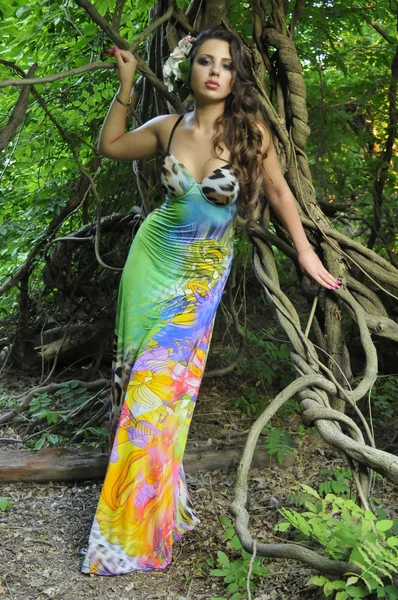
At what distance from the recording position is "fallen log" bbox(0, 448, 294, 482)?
3.67 m

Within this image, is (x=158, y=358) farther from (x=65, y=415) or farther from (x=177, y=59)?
(x=65, y=415)

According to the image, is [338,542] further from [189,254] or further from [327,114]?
[327,114]

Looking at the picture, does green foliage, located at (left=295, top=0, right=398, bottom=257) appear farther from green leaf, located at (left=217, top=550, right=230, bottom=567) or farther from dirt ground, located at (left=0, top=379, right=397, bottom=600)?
green leaf, located at (left=217, top=550, right=230, bottom=567)

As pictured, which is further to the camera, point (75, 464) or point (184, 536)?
point (75, 464)

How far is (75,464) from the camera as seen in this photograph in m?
3.68

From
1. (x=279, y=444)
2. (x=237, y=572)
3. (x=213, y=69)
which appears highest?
(x=213, y=69)

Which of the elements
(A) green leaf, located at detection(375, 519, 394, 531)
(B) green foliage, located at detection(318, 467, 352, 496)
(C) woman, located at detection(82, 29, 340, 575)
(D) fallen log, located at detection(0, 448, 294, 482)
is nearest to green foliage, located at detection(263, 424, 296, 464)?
(D) fallen log, located at detection(0, 448, 294, 482)

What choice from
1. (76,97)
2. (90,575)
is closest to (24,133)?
(76,97)

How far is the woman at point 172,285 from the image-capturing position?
277 centimetres

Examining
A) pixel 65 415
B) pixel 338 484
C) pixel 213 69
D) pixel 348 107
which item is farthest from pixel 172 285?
pixel 348 107

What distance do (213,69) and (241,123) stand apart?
224 mm

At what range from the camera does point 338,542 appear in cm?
217

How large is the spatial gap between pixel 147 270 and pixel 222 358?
1.86 meters

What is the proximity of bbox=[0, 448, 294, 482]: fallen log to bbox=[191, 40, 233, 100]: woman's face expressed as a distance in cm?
184
